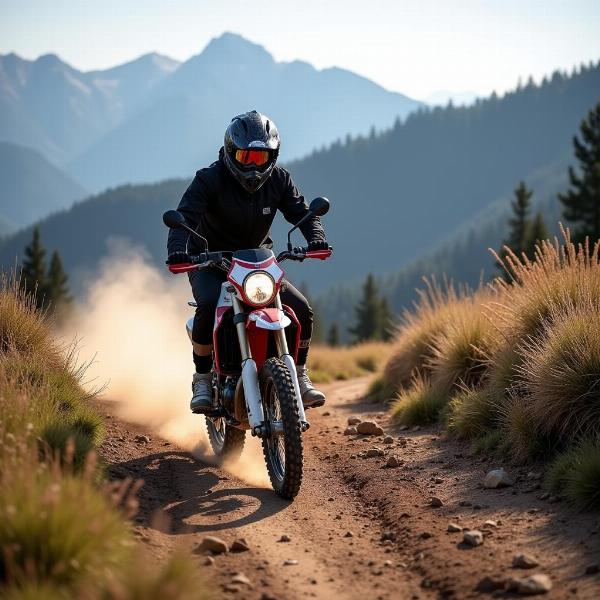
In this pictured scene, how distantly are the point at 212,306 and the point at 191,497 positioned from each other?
5.45 feet

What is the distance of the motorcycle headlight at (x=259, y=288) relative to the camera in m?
6.36

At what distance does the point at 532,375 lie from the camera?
681 centimetres

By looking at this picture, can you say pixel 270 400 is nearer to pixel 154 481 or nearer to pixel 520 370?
pixel 154 481

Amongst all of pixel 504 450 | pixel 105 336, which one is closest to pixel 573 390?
pixel 504 450

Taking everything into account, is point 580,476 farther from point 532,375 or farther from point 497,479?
point 532,375

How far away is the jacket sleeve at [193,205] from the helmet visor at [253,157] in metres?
0.42

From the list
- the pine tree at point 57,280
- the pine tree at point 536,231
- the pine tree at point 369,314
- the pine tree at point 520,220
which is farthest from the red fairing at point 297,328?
the pine tree at point 369,314

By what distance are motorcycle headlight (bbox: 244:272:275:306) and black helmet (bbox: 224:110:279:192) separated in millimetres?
1080

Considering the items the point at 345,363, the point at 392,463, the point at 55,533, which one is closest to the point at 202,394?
the point at 392,463

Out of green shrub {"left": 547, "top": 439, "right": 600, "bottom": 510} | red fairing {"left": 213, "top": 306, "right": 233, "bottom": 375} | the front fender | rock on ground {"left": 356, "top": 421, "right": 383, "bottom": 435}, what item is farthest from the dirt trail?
the front fender

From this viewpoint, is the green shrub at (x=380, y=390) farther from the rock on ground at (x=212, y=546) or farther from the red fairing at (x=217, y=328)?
the rock on ground at (x=212, y=546)

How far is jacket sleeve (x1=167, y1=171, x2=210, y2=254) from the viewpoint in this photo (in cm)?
698

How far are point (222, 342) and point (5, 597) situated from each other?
3.67m

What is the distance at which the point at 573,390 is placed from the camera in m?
6.38
